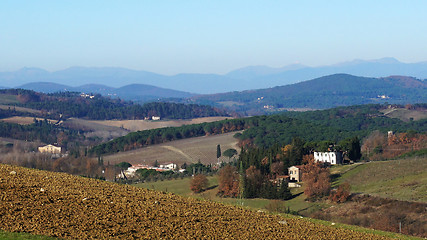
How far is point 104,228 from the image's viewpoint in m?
16.2

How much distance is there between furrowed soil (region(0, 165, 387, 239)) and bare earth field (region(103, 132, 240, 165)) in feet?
265

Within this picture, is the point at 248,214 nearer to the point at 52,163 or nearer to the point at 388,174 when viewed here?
the point at 388,174

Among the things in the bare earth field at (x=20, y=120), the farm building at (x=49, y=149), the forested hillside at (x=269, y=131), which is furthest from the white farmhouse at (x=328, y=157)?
the bare earth field at (x=20, y=120)

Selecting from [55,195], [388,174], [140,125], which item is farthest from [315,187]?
[140,125]

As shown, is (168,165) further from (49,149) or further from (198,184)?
(198,184)

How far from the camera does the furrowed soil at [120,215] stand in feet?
52.4

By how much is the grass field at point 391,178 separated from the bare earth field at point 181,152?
3543 centimetres

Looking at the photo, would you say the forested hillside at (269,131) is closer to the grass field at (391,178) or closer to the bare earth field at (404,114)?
the bare earth field at (404,114)

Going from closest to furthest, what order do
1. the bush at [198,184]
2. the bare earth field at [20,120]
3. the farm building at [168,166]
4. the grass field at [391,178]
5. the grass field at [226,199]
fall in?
the grass field at [226,199]
the grass field at [391,178]
the bush at [198,184]
the farm building at [168,166]
the bare earth field at [20,120]

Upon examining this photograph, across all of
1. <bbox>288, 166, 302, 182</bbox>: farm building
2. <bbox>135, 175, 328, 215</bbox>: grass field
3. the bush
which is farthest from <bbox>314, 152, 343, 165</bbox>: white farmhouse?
the bush

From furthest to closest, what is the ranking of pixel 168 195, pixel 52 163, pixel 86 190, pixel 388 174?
pixel 52 163 < pixel 388 174 < pixel 168 195 < pixel 86 190

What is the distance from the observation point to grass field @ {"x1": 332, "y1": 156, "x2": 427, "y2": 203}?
5500 centimetres

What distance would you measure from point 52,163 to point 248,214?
66.4 m

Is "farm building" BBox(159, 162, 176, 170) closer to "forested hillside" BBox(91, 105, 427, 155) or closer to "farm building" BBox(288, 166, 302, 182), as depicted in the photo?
"forested hillside" BBox(91, 105, 427, 155)
